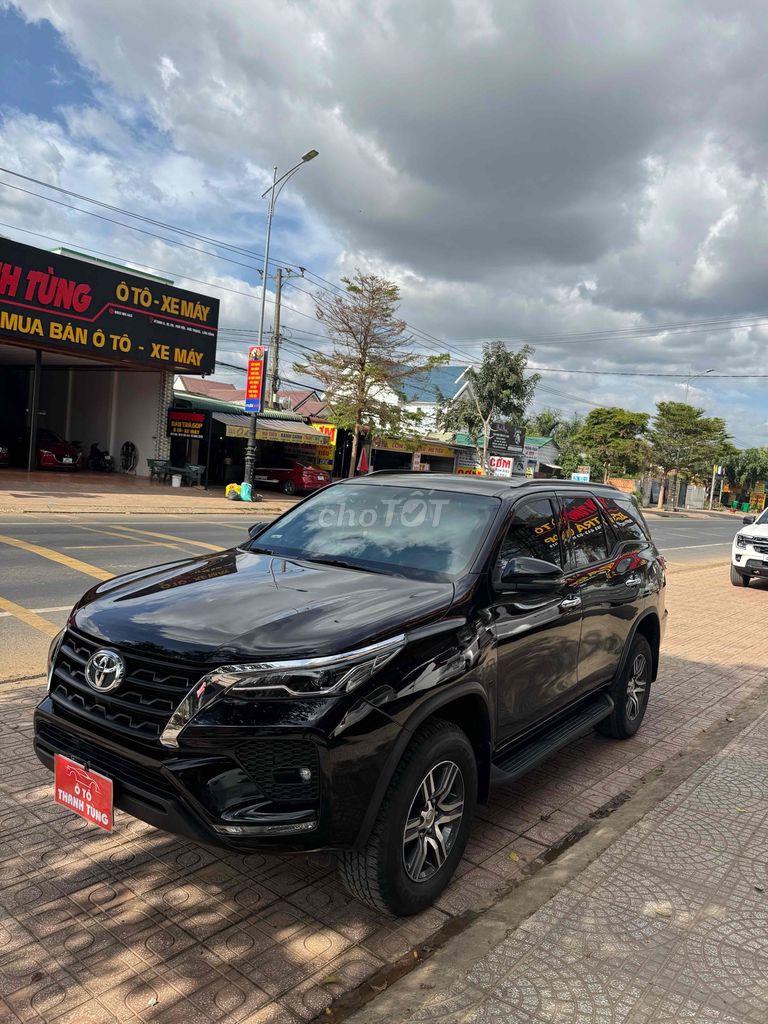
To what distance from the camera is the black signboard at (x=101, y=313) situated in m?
21.7

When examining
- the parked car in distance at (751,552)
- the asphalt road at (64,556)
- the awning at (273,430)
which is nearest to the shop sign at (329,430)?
the awning at (273,430)

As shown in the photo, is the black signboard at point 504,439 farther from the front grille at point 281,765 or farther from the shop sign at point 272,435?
the front grille at point 281,765

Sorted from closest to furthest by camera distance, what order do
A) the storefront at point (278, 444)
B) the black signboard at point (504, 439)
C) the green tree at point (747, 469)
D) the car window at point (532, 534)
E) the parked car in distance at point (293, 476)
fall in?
the car window at point (532, 534) → the storefront at point (278, 444) → the parked car in distance at point (293, 476) → the black signboard at point (504, 439) → the green tree at point (747, 469)

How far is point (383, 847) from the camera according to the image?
263 centimetres

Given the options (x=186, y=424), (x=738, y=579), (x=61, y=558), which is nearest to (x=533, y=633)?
(x=61, y=558)

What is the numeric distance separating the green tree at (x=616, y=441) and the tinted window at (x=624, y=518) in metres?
52.5

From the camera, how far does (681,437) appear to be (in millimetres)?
59781

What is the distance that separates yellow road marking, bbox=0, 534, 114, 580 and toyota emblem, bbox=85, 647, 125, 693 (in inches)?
252

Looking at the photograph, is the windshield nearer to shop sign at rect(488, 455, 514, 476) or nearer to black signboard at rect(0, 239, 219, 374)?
black signboard at rect(0, 239, 219, 374)

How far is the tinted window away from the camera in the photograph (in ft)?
16.6

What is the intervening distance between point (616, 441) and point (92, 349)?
137 ft

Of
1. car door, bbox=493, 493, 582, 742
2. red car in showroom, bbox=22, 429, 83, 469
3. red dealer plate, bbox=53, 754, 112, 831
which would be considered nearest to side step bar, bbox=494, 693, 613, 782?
car door, bbox=493, 493, 582, 742

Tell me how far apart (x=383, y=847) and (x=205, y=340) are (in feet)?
86.0

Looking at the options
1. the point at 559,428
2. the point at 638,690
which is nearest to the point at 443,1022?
the point at 638,690
